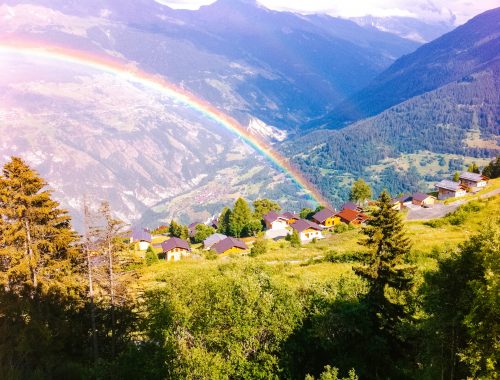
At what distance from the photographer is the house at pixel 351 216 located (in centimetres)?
11803

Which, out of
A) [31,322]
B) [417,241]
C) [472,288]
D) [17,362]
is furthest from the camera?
[417,241]

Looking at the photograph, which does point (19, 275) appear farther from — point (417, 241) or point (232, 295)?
point (417, 241)

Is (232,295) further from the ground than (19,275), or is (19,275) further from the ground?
(19,275)

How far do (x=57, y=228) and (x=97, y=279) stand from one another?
596 cm

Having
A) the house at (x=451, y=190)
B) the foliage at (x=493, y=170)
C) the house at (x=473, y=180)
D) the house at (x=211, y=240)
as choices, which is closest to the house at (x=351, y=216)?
the house at (x=451, y=190)

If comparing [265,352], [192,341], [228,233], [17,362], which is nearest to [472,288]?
[265,352]

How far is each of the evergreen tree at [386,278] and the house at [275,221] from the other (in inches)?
3558

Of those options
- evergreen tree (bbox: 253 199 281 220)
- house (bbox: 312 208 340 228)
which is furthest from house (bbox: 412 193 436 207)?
evergreen tree (bbox: 253 199 281 220)

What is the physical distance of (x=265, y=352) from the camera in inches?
1045

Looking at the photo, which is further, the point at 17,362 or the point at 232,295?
the point at 232,295

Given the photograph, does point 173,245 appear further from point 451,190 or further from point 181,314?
point 451,190

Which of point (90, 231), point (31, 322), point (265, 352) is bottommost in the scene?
point (265, 352)

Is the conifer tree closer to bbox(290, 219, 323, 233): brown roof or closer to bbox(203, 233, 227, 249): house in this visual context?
bbox(203, 233, 227, 249): house

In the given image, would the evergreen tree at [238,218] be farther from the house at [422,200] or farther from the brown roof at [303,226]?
the house at [422,200]
